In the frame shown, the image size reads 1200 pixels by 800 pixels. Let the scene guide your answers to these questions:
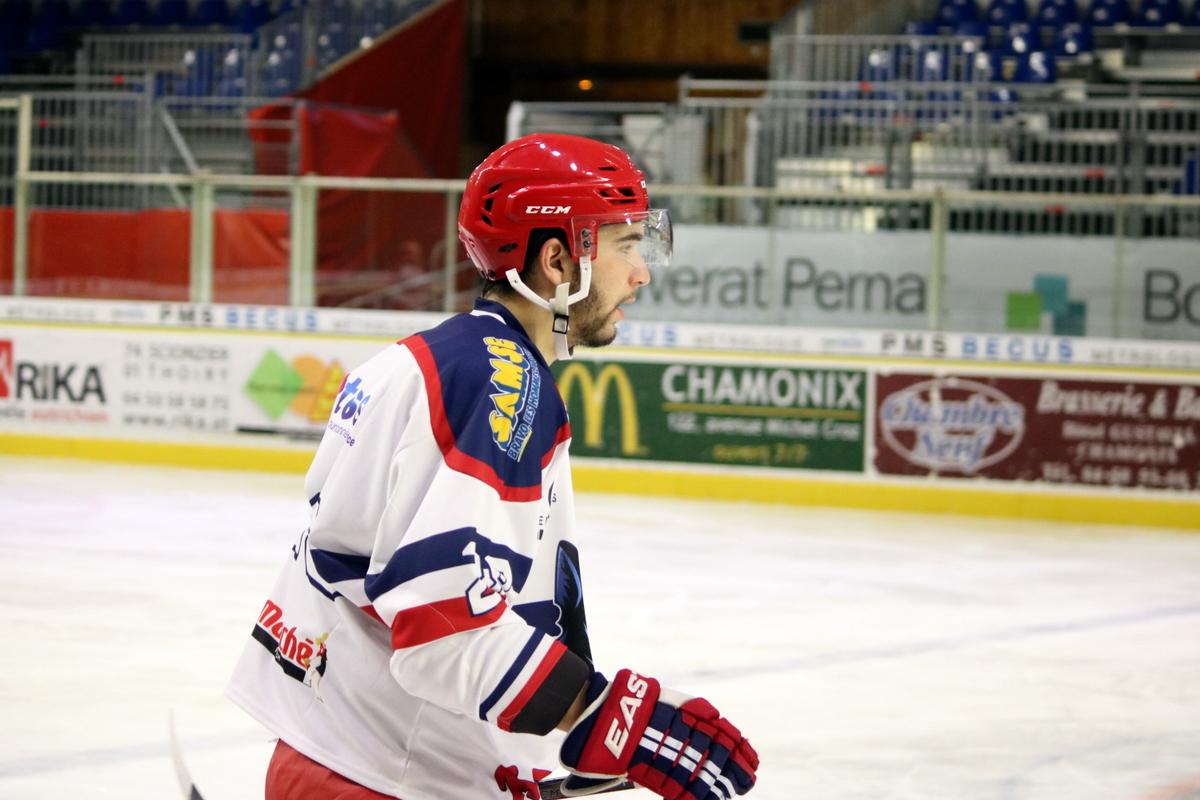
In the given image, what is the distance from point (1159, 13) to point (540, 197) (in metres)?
14.6

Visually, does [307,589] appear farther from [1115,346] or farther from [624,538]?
[1115,346]

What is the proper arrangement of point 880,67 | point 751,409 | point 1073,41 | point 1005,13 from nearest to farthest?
point 751,409
point 880,67
point 1073,41
point 1005,13

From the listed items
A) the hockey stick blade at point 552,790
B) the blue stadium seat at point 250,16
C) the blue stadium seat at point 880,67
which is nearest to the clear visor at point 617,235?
the hockey stick blade at point 552,790

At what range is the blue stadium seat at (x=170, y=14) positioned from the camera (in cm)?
1873

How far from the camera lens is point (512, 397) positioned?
5.51 feet

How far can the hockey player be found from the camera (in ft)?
5.30

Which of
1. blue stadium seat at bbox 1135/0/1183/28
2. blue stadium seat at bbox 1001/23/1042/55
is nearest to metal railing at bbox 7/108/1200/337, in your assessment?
blue stadium seat at bbox 1001/23/1042/55

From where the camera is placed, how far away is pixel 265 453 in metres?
10.9

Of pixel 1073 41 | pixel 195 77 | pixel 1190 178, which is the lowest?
pixel 1190 178

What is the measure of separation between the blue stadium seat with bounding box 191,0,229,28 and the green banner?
10.1 meters

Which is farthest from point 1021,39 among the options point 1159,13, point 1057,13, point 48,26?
point 48,26

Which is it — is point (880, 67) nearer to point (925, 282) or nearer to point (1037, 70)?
point (1037, 70)

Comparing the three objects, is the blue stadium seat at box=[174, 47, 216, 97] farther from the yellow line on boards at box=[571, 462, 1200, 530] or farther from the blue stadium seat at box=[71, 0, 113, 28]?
the yellow line on boards at box=[571, 462, 1200, 530]

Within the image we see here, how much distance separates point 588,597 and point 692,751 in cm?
502
